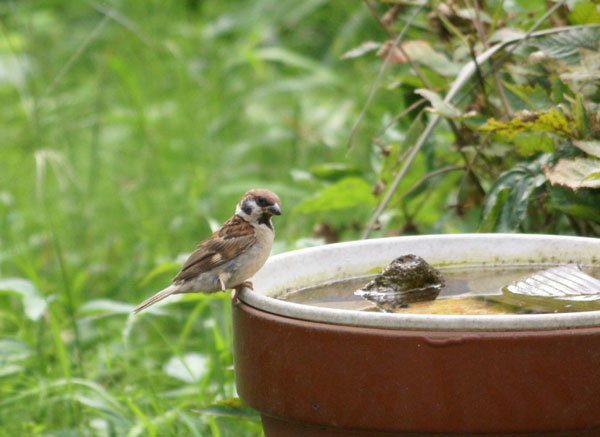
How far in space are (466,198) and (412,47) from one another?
701 millimetres

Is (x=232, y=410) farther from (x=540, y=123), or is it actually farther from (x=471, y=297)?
(x=540, y=123)

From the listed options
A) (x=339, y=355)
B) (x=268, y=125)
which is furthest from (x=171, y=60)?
(x=339, y=355)

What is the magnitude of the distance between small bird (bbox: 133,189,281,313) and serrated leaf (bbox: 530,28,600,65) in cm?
91

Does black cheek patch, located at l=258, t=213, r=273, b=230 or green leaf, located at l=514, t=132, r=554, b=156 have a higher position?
green leaf, located at l=514, t=132, r=554, b=156

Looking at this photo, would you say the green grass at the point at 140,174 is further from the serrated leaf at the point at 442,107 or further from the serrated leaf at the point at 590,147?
the serrated leaf at the point at 590,147

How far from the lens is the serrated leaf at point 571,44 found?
104 inches

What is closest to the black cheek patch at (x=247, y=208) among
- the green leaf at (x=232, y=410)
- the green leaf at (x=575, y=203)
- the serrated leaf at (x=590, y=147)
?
the green leaf at (x=232, y=410)

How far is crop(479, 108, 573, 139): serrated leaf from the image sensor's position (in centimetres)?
235

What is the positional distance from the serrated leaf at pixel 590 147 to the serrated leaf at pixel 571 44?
1.32 ft

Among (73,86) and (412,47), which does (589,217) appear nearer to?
(412,47)

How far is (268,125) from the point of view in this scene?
643 cm

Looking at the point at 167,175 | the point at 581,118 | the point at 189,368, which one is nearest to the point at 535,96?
the point at 581,118

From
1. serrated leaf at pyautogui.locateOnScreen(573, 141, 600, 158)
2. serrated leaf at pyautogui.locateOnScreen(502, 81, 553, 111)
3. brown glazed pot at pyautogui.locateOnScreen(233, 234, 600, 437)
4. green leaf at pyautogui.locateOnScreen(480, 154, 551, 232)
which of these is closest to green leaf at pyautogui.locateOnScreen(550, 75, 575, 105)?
serrated leaf at pyautogui.locateOnScreen(502, 81, 553, 111)

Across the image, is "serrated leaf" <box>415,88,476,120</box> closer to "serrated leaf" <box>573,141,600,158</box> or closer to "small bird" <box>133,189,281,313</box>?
"serrated leaf" <box>573,141,600,158</box>
